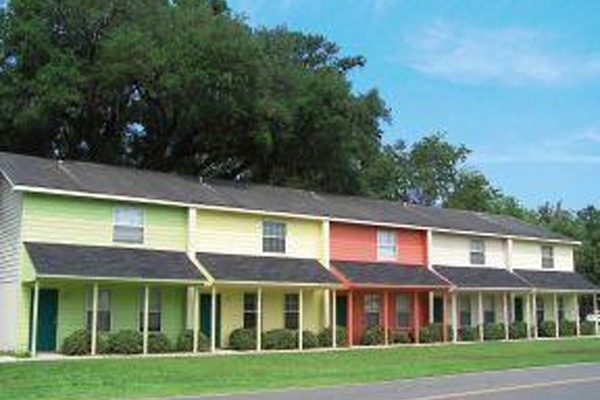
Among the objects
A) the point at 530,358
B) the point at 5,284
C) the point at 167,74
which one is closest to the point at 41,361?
the point at 5,284

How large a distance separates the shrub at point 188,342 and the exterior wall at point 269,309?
86.4 inches

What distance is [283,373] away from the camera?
23922mm

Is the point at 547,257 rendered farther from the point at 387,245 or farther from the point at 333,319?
the point at 333,319

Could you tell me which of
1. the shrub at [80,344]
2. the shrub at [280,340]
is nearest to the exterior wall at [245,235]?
the shrub at [280,340]

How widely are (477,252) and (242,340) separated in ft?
53.5

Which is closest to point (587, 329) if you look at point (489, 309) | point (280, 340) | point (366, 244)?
point (489, 309)

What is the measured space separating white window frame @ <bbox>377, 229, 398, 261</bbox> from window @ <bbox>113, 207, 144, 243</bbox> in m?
12.1

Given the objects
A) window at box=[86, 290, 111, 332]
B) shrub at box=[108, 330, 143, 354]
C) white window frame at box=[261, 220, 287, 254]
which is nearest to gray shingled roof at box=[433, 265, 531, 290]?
white window frame at box=[261, 220, 287, 254]

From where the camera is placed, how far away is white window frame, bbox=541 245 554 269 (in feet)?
170

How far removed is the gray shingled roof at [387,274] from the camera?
Result: 3875 centimetres

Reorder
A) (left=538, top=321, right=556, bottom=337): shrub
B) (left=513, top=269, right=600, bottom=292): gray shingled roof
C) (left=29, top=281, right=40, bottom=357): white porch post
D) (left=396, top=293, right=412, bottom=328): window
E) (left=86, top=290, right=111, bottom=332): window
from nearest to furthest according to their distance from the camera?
(left=29, top=281, right=40, bottom=357): white porch post → (left=86, top=290, right=111, bottom=332): window → (left=396, top=293, right=412, bottom=328): window → (left=513, top=269, right=600, bottom=292): gray shingled roof → (left=538, top=321, right=556, bottom=337): shrub

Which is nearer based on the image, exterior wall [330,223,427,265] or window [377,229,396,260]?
exterior wall [330,223,427,265]

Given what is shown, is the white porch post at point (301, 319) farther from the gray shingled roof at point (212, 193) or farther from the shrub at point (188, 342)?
the shrub at point (188, 342)

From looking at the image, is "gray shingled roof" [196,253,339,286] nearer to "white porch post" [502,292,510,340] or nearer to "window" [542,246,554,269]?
"white porch post" [502,292,510,340]
